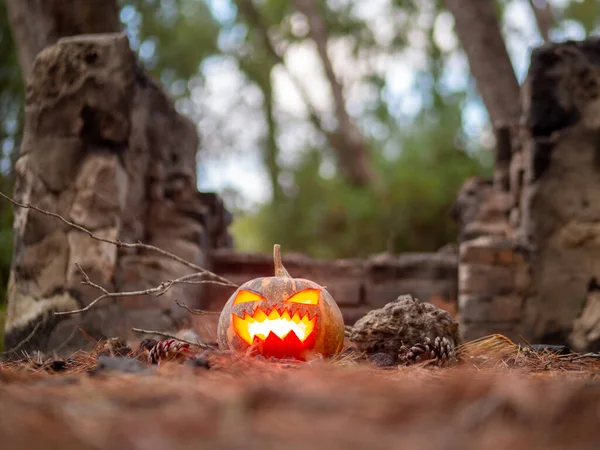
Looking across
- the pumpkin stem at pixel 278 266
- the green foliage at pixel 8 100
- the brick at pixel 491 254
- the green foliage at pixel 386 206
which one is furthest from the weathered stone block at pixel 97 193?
the green foliage at pixel 386 206

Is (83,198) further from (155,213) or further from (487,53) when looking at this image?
(487,53)

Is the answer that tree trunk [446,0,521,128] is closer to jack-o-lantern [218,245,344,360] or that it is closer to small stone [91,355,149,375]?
jack-o-lantern [218,245,344,360]

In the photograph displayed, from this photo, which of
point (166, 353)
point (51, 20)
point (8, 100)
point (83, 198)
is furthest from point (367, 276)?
point (8, 100)

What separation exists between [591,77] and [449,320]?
7.77 feet

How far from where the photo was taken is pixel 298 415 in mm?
1199

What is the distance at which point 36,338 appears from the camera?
11.6ft

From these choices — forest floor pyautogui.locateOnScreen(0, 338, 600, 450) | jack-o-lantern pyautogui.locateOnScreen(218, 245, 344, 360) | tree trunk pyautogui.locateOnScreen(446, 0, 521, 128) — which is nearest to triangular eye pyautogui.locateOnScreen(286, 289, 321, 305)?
jack-o-lantern pyautogui.locateOnScreen(218, 245, 344, 360)

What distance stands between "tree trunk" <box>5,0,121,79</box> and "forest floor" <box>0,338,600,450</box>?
4.75 m

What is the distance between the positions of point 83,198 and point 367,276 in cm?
229

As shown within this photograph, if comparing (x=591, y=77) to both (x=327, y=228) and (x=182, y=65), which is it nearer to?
(x=327, y=228)

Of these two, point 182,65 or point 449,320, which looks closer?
point 449,320

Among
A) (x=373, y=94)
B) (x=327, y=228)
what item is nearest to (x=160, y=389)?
(x=327, y=228)

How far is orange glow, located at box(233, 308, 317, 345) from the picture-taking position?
2664 mm

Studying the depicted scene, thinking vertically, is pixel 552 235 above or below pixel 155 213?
below
